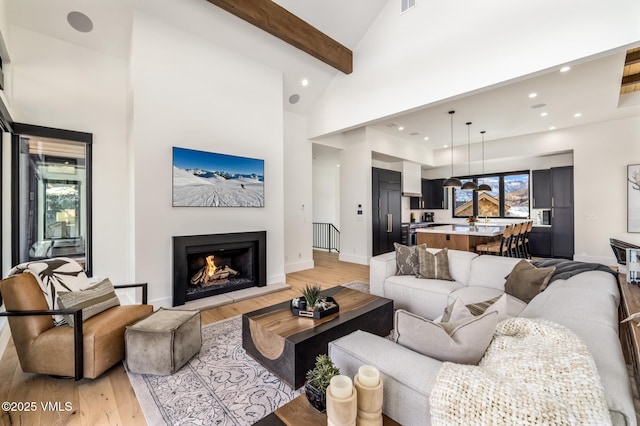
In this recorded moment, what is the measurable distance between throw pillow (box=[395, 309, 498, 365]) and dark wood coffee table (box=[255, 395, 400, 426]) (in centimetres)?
36

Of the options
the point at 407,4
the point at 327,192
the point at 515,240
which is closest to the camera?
the point at 407,4

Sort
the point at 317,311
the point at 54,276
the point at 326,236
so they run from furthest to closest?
the point at 326,236
the point at 317,311
the point at 54,276

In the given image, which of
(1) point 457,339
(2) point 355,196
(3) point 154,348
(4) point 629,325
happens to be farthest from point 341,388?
(2) point 355,196

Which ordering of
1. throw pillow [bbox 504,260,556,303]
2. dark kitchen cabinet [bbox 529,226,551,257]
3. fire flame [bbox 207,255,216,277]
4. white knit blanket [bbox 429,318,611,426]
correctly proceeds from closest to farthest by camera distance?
white knit blanket [bbox 429,318,611,426] < throw pillow [bbox 504,260,556,303] < fire flame [bbox 207,255,216,277] < dark kitchen cabinet [bbox 529,226,551,257]

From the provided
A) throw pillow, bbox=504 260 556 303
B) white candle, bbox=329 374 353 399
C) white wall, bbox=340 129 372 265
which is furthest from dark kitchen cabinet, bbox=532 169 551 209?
white candle, bbox=329 374 353 399

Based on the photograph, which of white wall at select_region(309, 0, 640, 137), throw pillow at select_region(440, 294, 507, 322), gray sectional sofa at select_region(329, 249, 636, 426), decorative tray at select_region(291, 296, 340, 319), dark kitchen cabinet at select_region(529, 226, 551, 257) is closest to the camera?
gray sectional sofa at select_region(329, 249, 636, 426)

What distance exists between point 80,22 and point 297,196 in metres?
→ 4.30

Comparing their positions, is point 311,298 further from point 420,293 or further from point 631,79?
point 631,79

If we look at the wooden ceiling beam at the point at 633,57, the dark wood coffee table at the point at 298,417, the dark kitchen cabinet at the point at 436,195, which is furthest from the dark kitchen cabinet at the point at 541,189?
the dark wood coffee table at the point at 298,417

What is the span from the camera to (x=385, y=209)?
7473mm

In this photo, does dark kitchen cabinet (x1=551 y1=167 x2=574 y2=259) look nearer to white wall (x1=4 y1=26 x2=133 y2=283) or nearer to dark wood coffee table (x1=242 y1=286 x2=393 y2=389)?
dark wood coffee table (x1=242 y1=286 x2=393 y2=389)

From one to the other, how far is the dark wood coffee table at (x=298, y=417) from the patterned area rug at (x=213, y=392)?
836 mm

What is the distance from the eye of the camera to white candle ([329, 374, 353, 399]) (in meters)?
0.99

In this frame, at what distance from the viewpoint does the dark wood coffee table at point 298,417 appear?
3.72ft
